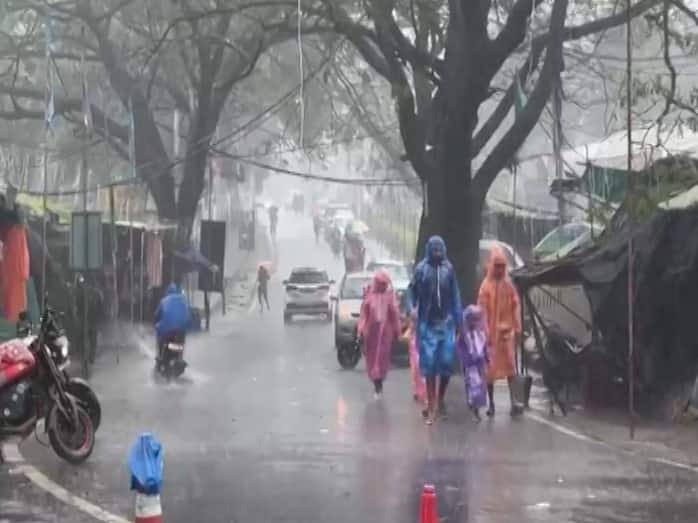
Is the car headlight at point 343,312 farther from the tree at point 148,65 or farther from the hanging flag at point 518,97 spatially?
the hanging flag at point 518,97

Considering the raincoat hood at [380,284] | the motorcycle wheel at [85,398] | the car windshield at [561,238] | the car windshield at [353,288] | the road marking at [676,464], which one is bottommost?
the road marking at [676,464]

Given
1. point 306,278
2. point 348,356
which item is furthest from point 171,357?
point 306,278

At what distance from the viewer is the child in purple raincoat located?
1620 cm

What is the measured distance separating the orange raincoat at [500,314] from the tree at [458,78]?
697 centimetres

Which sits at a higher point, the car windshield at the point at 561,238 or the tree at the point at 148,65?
the tree at the point at 148,65

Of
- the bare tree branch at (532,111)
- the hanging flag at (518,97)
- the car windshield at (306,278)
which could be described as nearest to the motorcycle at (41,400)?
the bare tree branch at (532,111)

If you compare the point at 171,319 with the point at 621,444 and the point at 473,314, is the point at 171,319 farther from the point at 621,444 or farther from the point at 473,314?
the point at 621,444

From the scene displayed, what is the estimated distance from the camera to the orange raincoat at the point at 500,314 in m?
16.9

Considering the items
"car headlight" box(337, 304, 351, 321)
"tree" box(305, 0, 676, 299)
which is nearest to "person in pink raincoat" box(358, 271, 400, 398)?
"tree" box(305, 0, 676, 299)

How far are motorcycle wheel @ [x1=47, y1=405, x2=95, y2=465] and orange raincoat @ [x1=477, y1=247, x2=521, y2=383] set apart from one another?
600 centimetres

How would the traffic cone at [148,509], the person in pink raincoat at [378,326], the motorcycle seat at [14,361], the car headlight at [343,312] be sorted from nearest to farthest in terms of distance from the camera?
the traffic cone at [148,509] → the motorcycle seat at [14,361] → the person in pink raincoat at [378,326] → the car headlight at [343,312]

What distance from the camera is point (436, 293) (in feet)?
52.9

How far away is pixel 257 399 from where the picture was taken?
18438 mm

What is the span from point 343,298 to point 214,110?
835 cm
